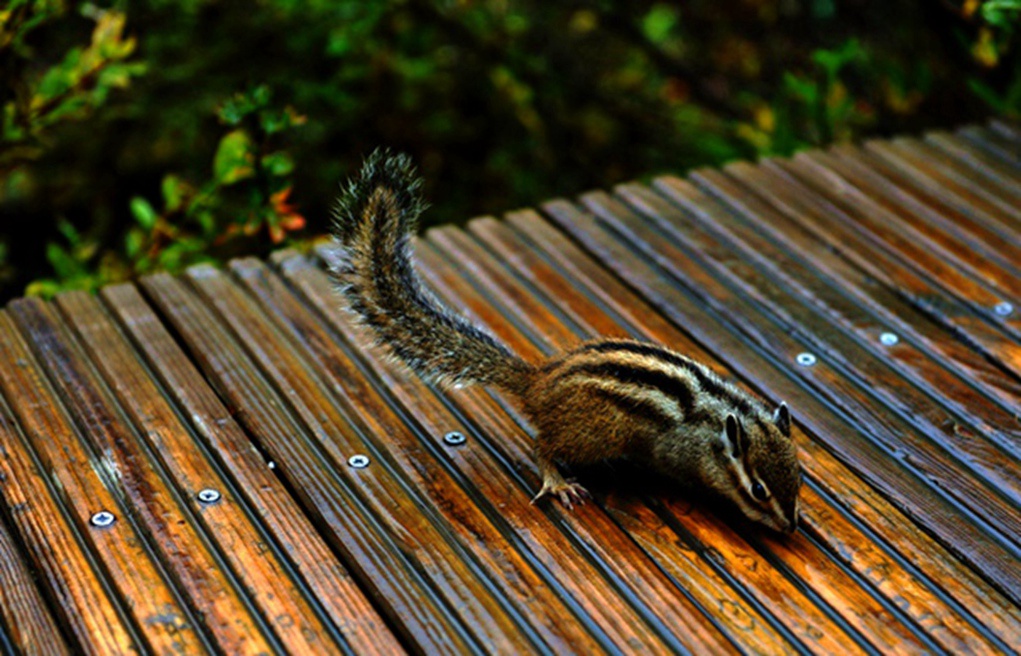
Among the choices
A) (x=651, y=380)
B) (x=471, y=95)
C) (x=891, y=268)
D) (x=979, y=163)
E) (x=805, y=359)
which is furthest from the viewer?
(x=471, y=95)

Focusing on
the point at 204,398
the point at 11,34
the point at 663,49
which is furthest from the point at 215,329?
the point at 663,49

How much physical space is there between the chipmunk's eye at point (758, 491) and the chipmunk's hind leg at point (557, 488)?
40cm

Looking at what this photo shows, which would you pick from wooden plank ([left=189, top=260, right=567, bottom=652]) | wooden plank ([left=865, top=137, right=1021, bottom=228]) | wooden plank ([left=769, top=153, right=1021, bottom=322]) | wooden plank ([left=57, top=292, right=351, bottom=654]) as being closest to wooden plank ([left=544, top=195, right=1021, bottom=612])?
wooden plank ([left=769, top=153, right=1021, bottom=322])

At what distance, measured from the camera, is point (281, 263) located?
393cm

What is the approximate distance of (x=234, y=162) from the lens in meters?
4.28

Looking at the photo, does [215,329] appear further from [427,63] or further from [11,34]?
[427,63]

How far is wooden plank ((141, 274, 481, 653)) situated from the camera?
250 centimetres

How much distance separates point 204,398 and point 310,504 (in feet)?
1.94

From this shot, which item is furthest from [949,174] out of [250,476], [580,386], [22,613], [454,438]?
[22,613]

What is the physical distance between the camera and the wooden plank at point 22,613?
2.38 meters

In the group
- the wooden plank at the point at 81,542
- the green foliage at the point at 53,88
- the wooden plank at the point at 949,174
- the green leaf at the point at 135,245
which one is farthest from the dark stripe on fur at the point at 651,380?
the green leaf at the point at 135,245

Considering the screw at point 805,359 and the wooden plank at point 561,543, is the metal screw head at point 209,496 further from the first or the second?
the screw at point 805,359

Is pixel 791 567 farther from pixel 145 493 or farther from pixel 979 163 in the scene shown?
pixel 979 163

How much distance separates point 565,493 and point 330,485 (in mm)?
583
